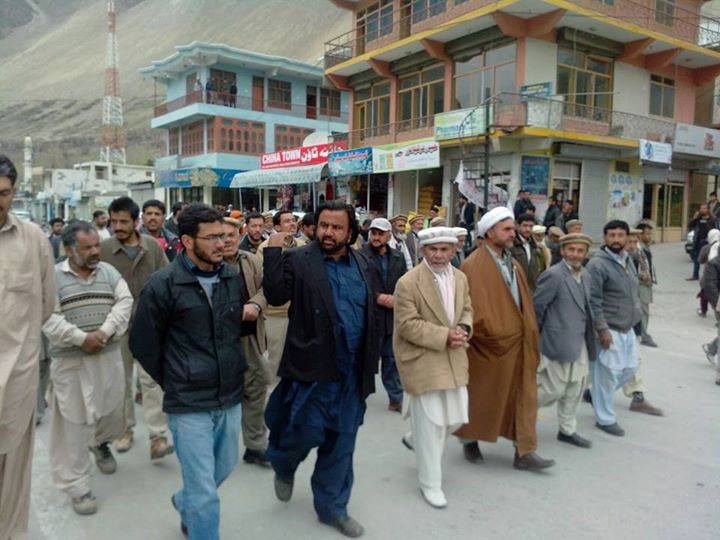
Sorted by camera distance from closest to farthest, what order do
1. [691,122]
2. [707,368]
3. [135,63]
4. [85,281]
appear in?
[85,281]
[707,368]
[691,122]
[135,63]

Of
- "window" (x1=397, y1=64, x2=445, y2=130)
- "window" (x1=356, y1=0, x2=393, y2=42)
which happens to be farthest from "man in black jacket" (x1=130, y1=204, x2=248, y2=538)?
"window" (x1=356, y1=0, x2=393, y2=42)

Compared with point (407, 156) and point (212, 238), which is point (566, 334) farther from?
point (407, 156)

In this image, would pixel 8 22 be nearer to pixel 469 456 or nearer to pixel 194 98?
pixel 194 98

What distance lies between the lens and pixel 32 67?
132m

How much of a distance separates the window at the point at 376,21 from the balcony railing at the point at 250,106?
419 inches

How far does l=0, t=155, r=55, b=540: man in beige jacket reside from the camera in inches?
91.2

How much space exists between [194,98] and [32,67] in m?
129

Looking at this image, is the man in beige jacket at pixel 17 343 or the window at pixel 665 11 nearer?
the man in beige jacket at pixel 17 343

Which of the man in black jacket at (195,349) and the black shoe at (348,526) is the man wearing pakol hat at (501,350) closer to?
the black shoe at (348,526)

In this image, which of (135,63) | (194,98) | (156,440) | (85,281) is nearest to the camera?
(85,281)

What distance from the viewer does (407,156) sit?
17.7 metres

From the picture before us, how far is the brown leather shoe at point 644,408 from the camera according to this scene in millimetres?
5002

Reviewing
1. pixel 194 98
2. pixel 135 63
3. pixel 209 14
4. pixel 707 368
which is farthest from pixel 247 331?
pixel 209 14

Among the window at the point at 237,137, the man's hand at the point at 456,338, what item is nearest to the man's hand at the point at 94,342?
the man's hand at the point at 456,338
